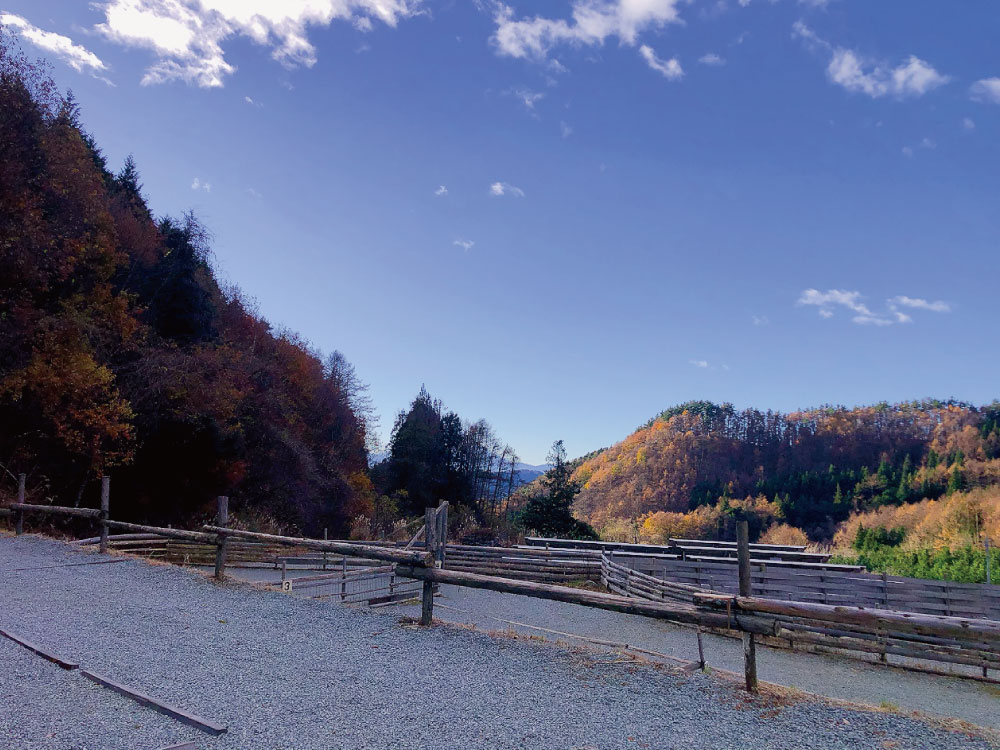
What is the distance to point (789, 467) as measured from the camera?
255 feet

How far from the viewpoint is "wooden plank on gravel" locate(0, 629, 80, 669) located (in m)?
4.65

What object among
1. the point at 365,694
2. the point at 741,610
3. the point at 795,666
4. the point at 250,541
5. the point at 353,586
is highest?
the point at 741,610

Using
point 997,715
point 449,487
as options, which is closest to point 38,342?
point 997,715

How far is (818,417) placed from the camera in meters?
85.2

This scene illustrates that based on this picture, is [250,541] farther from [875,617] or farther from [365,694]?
[875,617]

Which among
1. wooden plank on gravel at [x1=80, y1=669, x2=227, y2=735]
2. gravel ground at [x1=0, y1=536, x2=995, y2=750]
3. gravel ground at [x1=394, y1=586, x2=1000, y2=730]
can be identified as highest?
wooden plank on gravel at [x1=80, y1=669, x2=227, y2=735]

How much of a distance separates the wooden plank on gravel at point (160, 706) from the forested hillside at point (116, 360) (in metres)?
14.4

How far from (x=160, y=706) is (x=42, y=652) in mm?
1745

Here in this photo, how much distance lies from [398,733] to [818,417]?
92.2 metres

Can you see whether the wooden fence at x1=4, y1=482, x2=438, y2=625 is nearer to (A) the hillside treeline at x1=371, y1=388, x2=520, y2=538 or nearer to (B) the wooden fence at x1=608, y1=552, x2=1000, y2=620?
(B) the wooden fence at x1=608, y1=552, x2=1000, y2=620

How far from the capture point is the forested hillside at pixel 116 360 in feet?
55.4

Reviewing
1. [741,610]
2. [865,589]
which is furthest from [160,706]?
[865,589]

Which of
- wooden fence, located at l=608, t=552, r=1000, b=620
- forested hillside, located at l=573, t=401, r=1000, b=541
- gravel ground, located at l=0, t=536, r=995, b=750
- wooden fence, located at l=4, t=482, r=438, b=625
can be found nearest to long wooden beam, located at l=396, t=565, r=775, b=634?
wooden fence, located at l=4, t=482, r=438, b=625

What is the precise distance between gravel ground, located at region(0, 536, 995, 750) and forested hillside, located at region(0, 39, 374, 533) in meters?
12.5
